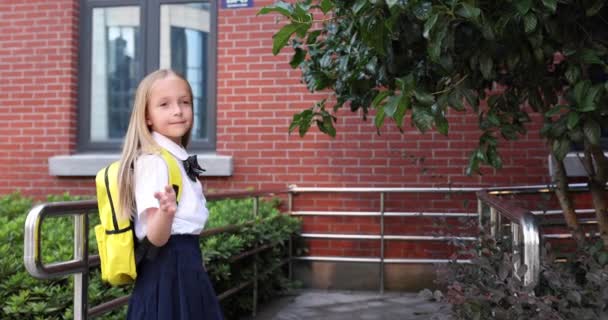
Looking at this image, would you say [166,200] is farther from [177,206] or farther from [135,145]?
[135,145]

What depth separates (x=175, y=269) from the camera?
2271 millimetres

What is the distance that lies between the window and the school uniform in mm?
4411

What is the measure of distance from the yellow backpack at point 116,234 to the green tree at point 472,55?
2.13ft

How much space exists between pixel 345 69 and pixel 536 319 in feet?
4.81

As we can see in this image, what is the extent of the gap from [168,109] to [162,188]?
31cm

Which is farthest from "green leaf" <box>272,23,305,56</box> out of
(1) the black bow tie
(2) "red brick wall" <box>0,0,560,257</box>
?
(2) "red brick wall" <box>0,0,560,257</box>

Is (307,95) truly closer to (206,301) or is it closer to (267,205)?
(267,205)

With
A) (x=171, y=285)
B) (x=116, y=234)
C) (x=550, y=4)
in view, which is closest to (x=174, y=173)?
(x=116, y=234)

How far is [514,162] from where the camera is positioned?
236 inches

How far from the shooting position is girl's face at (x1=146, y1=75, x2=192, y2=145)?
7.51 ft

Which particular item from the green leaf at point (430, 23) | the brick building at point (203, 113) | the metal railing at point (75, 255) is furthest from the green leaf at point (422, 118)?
the brick building at point (203, 113)

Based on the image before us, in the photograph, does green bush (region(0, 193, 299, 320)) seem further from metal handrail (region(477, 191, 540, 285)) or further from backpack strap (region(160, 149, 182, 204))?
metal handrail (region(477, 191, 540, 285))

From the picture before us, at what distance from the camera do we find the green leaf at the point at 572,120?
7.61ft

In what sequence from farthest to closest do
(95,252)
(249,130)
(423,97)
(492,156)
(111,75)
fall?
(111,75)
(249,130)
(95,252)
(492,156)
(423,97)
